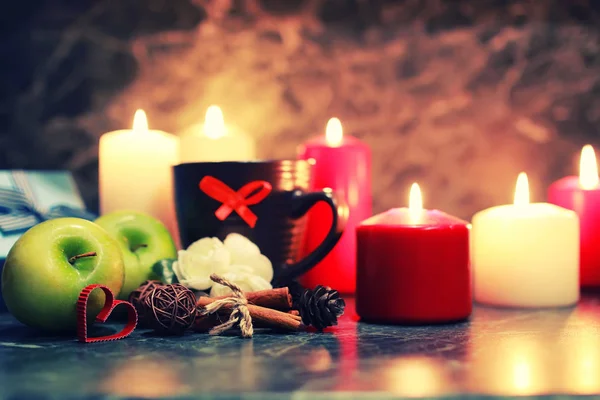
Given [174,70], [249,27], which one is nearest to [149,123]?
[174,70]

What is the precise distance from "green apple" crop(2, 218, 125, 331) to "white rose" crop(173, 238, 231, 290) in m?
0.08

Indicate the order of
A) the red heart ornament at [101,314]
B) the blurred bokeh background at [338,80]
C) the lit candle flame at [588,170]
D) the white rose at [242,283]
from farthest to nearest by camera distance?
the blurred bokeh background at [338,80]
the lit candle flame at [588,170]
the white rose at [242,283]
the red heart ornament at [101,314]

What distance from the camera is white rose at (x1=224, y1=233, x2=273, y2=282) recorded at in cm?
78

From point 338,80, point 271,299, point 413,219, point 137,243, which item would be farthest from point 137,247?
point 338,80

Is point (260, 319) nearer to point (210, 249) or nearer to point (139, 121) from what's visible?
point (210, 249)

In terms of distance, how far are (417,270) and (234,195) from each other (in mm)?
233

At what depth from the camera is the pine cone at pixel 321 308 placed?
0.68m

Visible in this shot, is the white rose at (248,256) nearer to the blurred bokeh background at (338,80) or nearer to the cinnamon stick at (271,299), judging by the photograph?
the cinnamon stick at (271,299)

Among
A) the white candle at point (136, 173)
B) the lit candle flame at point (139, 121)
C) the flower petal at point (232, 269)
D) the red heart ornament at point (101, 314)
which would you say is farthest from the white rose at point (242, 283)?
the lit candle flame at point (139, 121)

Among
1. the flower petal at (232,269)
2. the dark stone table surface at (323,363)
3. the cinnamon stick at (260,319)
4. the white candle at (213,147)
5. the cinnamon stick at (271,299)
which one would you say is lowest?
the dark stone table surface at (323,363)

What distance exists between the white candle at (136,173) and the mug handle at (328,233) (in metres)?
0.21

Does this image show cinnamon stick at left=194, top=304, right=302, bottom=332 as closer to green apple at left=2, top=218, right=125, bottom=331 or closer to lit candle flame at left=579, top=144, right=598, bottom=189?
green apple at left=2, top=218, right=125, bottom=331

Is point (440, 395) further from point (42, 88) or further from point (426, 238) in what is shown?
point (42, 88)

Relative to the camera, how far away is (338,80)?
43.8 inches
